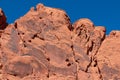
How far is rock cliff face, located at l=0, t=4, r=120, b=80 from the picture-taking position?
45.4 metres

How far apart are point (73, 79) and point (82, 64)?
2966mm

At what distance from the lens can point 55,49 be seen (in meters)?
48.1

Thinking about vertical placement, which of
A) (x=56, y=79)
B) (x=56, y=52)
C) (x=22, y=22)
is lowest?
(x=56, y=79)

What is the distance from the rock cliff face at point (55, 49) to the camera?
1789 inches

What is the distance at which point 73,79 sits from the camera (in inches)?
1816

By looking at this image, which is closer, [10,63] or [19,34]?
[10,63]

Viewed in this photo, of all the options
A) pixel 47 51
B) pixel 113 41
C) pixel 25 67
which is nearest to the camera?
pixel 25 67

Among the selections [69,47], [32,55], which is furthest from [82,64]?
[32,55]

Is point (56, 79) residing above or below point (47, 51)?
below

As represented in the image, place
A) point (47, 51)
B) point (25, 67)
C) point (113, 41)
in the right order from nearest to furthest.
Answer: point (25, 67), point (47, 51), point (113, 41)

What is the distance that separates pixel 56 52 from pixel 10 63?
217 inches

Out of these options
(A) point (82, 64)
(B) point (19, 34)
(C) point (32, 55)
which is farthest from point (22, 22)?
(A) point (82, 64)

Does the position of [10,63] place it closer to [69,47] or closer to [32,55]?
[32,55]

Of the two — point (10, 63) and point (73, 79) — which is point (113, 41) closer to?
point (73, 79)
